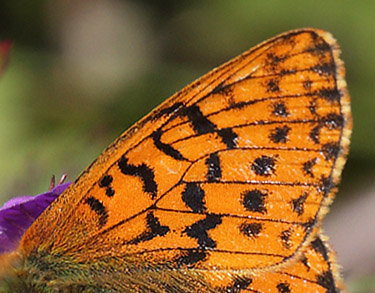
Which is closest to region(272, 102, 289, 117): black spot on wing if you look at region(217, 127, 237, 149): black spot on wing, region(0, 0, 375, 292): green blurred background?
region(217, 127, 237, 149): black spot on wing

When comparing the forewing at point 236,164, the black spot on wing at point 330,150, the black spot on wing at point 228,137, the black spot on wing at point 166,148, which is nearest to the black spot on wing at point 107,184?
the forewing at point 236,164

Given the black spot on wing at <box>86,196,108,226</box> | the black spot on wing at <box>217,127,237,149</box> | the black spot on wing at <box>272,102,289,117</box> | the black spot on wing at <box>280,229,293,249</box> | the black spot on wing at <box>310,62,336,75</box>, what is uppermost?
the black spot on wing at <box>310,62,336,75</box>

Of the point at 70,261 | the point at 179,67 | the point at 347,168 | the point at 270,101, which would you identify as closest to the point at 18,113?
the point at 179,67

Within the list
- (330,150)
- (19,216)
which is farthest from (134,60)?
(330,150)

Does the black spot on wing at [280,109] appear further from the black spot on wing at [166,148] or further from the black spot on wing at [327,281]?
the black spot on wing at [327,281]

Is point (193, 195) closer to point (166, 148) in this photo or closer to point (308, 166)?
point (166, 148)

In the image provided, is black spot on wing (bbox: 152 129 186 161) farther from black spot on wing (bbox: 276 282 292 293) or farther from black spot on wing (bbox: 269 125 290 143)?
black spot on wing (bbox: 276 282 292 293)
